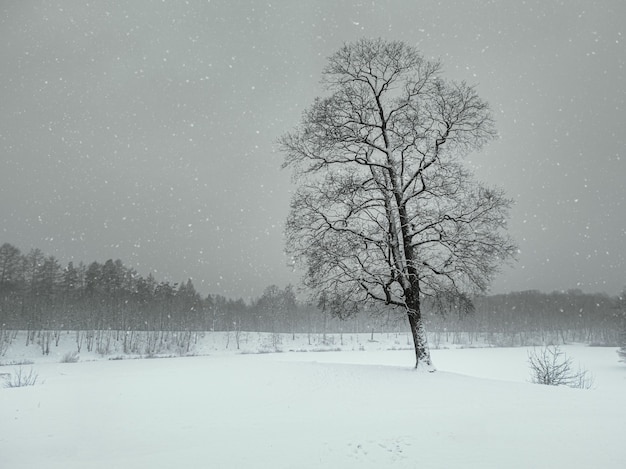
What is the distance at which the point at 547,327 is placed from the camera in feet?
392

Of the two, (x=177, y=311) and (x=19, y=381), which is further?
(x=177, y=311)

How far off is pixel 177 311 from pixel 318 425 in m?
79.6

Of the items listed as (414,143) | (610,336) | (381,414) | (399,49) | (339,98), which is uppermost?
(399,49)

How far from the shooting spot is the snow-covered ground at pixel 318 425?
5781 millimetres

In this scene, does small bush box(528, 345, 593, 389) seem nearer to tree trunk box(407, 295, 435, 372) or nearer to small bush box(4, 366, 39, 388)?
tree trunk box(407, 295, 435, 372)

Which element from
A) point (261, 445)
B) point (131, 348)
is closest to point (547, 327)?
point (131, 348)

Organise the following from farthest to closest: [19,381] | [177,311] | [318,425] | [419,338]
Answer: [177,311] → [419,338] → [19,381] → [318,425]

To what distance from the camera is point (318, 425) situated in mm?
7500

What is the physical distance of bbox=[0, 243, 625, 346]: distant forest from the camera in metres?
64.8

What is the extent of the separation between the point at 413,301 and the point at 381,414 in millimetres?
6549

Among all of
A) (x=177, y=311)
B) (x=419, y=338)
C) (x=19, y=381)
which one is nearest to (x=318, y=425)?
(x=419, y=338)

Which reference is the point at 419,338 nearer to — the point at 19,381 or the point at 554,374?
the point at 554,374

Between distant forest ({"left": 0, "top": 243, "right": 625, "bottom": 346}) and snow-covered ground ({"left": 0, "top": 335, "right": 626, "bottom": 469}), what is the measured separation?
5468 millimetres

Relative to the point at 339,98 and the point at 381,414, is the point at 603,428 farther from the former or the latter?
the point at 339,98
